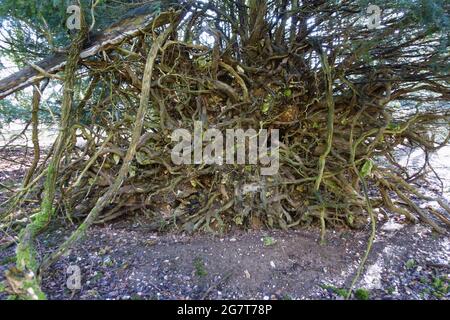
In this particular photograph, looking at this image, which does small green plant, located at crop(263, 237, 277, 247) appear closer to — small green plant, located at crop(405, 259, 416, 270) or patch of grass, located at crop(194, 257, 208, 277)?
patch of grass, located at crop(194, 257, 208, 277)

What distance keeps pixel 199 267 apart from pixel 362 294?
3.75 ft

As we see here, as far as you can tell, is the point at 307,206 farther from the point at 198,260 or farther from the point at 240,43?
the point at 240,43

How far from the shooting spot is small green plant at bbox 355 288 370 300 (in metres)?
1.85

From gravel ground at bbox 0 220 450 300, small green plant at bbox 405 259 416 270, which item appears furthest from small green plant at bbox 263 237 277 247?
small green plant at bbox 405 259 416 270

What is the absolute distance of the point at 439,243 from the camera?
2.62 m

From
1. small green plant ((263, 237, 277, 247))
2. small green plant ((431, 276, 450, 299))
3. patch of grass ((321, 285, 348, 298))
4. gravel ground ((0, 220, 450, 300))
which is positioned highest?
small green plant ((263, 237, 277, 247))

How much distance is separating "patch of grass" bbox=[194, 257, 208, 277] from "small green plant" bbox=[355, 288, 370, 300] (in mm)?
1052

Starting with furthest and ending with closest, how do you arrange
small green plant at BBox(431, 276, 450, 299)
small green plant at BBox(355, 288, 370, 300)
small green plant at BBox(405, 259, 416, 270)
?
1. small green plant at BBox(405, 259, 416, 270)
2. small green plant at BBox(431, 276, 450, 299)
3. small green plant at BBox(355, 288, 370, 300)

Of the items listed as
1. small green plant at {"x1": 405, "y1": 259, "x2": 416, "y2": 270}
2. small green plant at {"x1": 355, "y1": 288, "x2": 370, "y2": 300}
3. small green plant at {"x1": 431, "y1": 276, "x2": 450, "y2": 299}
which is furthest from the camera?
small green plant at {"x1": 405, "y1": 259, "x2": 416, "y2": 270}

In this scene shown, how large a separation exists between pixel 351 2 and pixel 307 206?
180 cm

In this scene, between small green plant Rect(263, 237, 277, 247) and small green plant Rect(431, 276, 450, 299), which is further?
small green plant Rect(263, 237, 277, 247)

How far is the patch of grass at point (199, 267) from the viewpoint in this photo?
200cm

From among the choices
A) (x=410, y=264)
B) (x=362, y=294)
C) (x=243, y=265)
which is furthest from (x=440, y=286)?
(x=243, y=265)
